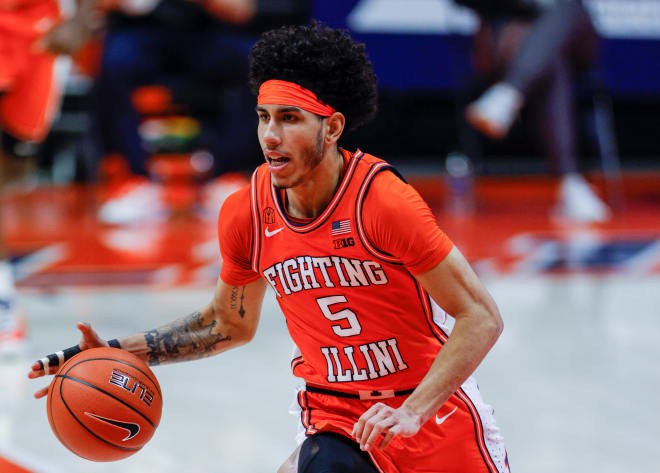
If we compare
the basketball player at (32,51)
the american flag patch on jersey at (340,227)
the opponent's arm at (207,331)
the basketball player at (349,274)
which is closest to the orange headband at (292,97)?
the basketball player at (349,274)

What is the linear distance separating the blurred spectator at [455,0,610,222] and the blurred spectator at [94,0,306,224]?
6.51ft

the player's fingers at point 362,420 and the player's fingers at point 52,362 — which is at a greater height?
the player's fingers at point 52,362

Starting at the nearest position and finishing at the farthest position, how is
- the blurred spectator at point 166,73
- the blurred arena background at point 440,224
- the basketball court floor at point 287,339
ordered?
the basketball court floor at point 287,339, the blurred arena background at point 440,224, the blurred spectator at point 166,73

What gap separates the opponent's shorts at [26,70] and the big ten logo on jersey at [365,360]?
2.71 m

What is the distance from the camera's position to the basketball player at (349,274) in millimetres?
1923

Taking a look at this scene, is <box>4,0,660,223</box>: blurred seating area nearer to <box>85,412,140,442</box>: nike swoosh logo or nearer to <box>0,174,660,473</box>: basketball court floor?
<box>0,174,660,473</box>: basketball court floor

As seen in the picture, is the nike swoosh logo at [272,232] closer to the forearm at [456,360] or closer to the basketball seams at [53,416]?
the forearm at [456,360]

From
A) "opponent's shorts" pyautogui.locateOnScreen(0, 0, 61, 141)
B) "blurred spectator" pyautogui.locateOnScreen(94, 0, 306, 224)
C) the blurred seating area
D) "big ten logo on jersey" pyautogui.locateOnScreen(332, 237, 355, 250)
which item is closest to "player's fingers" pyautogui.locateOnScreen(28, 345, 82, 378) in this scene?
"big ten logo on jersey" pyautogui.locateOnScreen(332, 237, 355, 250)

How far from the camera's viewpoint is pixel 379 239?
1967 mm

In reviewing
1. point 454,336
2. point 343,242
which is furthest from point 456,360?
point 343,242

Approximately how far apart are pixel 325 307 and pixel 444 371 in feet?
1.14

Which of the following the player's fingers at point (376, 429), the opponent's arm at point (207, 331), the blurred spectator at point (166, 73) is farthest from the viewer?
the blurred spectator at point (166, 73)

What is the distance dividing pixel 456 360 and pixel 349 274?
0.32m

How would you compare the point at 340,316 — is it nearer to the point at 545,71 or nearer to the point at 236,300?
the point at 236,300
